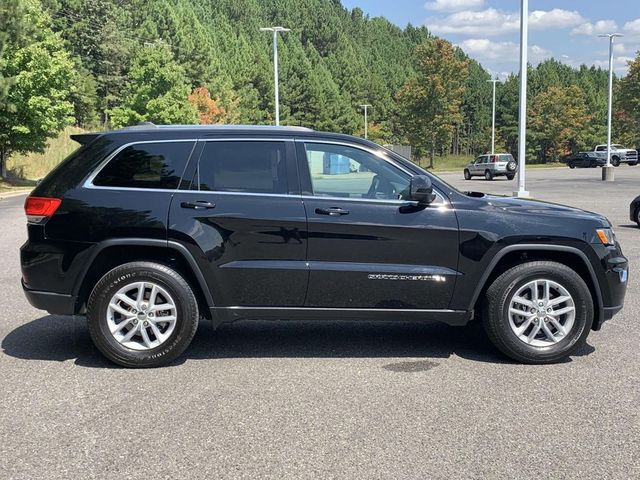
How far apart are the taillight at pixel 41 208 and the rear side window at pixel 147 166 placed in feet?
1.15

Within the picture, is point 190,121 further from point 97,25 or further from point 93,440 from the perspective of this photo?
point 93,440

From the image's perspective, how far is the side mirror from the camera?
4789mm

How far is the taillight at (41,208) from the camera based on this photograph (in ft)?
16.2

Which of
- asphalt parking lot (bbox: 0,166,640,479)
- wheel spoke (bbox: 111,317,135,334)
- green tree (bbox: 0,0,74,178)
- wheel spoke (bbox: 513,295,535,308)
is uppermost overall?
green tree (bbox: 0,0,74,178)

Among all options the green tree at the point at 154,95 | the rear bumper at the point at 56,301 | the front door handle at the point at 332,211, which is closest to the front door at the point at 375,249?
the front door handle at the point at 332,211

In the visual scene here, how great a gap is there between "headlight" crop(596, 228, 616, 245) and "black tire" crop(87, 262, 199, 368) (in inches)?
126

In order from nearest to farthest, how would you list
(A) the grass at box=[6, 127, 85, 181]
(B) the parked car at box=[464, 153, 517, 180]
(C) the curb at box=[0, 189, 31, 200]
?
(C) the curb at box=[0, 189, 31, 200] → (B) the parked car at box=[464, 153, 517, 180] → (A) the grass at box=[6, 127, 85, 181]

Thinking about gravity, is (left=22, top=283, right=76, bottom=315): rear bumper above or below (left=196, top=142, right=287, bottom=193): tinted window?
below

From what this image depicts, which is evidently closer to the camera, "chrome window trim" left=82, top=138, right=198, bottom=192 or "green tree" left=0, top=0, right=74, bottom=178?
"chrome window trim" left=82, top=138, right=198, bottom=192

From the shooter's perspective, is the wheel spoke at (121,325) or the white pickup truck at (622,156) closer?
the wheel spoke at (121,325)

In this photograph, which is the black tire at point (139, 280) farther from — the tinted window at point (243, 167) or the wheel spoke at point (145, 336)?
the tinted window at point (243, 167)

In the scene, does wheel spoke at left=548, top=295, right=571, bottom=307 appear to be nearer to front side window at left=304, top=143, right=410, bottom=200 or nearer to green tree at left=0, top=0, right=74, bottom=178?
front side window at left=304, top=143, right=410, bottom=200

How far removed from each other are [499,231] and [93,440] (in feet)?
10.4

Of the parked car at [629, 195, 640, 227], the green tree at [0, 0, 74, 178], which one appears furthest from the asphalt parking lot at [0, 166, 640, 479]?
the green tree at [0, 0, 74, 178]
